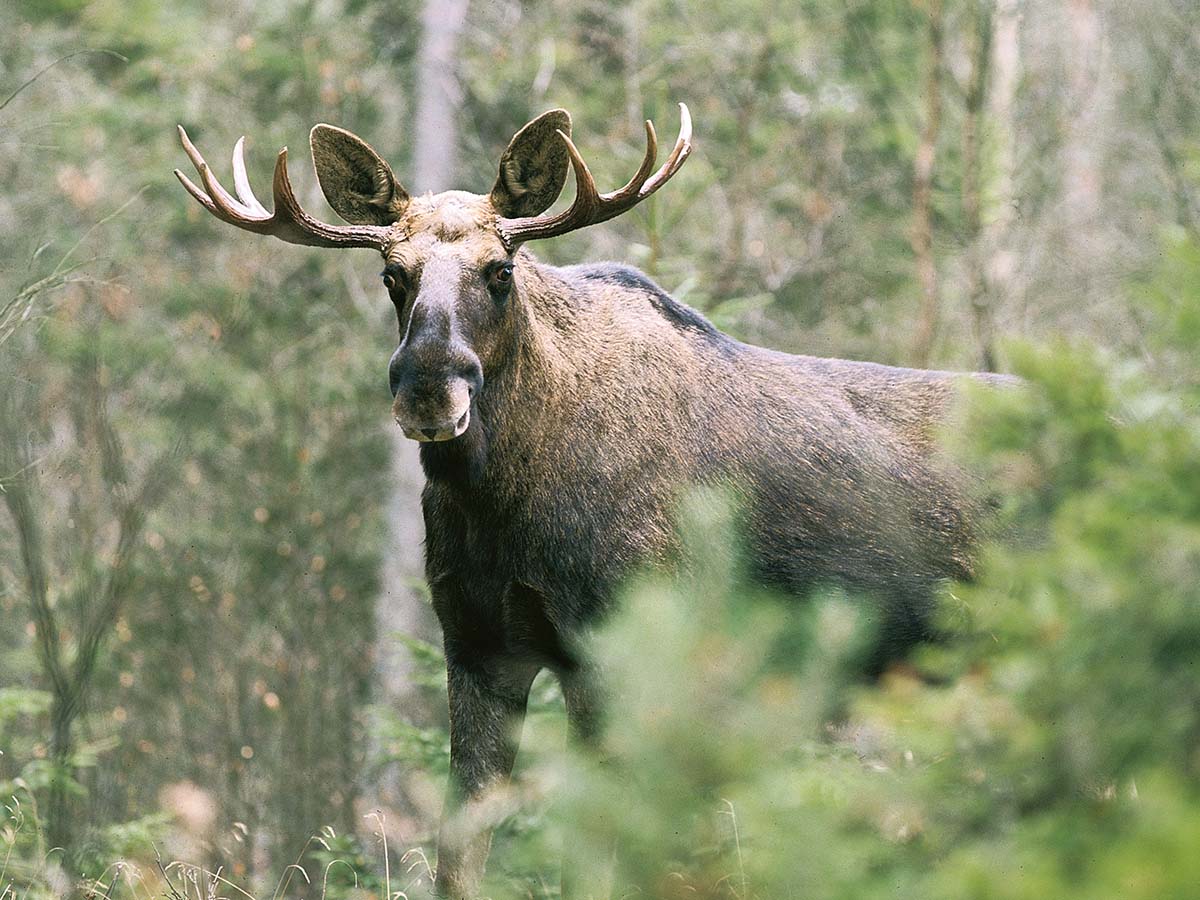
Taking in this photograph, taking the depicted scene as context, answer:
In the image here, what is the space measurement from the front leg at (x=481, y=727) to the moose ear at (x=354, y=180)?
74.8 inches

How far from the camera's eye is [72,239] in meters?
14.7

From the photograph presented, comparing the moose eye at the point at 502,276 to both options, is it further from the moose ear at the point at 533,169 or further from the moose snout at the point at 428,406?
the moose snout at the point at 428,406

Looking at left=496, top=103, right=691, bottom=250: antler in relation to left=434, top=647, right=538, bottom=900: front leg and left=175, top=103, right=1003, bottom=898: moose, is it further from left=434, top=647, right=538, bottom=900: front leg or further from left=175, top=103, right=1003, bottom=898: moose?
left=434, top=647, right=538, bottom=900: front leg

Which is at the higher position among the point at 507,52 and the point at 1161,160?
the point at 507,52

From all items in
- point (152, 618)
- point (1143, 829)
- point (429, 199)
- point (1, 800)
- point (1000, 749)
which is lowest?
point (152, 618)

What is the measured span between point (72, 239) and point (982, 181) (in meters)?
8.86

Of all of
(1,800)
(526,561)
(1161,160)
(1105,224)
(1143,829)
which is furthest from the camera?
(1105,224)

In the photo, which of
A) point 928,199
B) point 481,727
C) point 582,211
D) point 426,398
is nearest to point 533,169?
point 582,211

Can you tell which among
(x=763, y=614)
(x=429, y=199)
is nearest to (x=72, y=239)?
(x=429, y=199)

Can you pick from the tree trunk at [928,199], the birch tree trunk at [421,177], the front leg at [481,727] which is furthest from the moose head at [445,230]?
the birch tree trunk at [421,177]

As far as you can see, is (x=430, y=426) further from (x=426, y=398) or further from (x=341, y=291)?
(x=341, y=291)

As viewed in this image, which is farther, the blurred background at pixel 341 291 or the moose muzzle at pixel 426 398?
the blurred background at pixel 341 291

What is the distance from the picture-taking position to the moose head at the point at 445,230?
516 cm

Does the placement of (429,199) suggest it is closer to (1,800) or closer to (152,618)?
(1,800)
